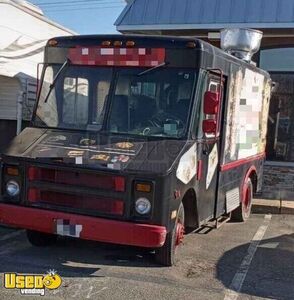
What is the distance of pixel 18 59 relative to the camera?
10.2m

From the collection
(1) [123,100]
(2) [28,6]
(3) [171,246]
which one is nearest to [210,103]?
(1) [123,100]

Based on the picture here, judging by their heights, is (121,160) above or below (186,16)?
below

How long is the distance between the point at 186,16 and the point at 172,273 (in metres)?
7.60

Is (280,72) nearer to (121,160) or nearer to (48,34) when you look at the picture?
(48,34)

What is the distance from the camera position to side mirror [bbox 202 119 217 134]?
6332mm

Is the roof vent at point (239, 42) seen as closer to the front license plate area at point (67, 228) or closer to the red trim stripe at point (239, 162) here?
the red trim stripe at point (239, 162)

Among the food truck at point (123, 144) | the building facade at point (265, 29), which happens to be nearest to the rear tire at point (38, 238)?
the food truck at point (123, 144)

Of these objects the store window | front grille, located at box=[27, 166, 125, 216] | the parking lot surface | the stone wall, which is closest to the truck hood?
front grille, located at box=[27, 166, 125, 216]

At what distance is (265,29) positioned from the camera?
11961 mm

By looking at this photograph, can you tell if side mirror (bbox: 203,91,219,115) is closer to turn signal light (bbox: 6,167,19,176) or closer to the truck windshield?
the truck windshield

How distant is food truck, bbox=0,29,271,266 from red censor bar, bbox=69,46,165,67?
0.04ft

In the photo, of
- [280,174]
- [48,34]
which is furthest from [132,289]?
[280,174]

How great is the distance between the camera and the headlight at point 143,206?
563 cm

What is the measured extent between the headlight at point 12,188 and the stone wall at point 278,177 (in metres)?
6.83
